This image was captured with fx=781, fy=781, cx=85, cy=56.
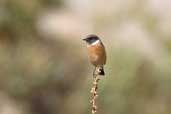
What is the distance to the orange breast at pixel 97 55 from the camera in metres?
3.94

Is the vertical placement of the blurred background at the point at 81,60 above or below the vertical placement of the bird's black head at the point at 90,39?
above

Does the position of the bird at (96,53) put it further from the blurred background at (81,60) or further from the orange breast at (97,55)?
the blurred background at (81,60)

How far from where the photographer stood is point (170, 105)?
414 inches

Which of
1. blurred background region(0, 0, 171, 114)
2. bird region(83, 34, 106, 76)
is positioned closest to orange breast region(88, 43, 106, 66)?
bird region(83, 34, 106, 76)

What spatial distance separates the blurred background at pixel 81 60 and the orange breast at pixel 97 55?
6468 mm

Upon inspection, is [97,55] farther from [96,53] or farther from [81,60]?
[81,60]

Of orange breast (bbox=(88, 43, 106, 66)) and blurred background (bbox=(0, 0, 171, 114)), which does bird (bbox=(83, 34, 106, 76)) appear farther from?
blurred background (bbox=(0, 0, 171, 114))

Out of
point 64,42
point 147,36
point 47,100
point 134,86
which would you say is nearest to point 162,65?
point 134,86

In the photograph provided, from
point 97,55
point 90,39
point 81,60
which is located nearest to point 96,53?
point 97,55

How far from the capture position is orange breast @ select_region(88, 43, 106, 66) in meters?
3.94

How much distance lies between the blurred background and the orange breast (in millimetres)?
6468

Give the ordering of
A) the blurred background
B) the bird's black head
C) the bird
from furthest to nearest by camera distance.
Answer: the blurred background → the bird's black head → the bird

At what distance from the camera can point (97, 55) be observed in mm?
3975

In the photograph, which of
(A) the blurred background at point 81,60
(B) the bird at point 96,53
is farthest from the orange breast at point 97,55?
(A) the blurred background at point 81,60
